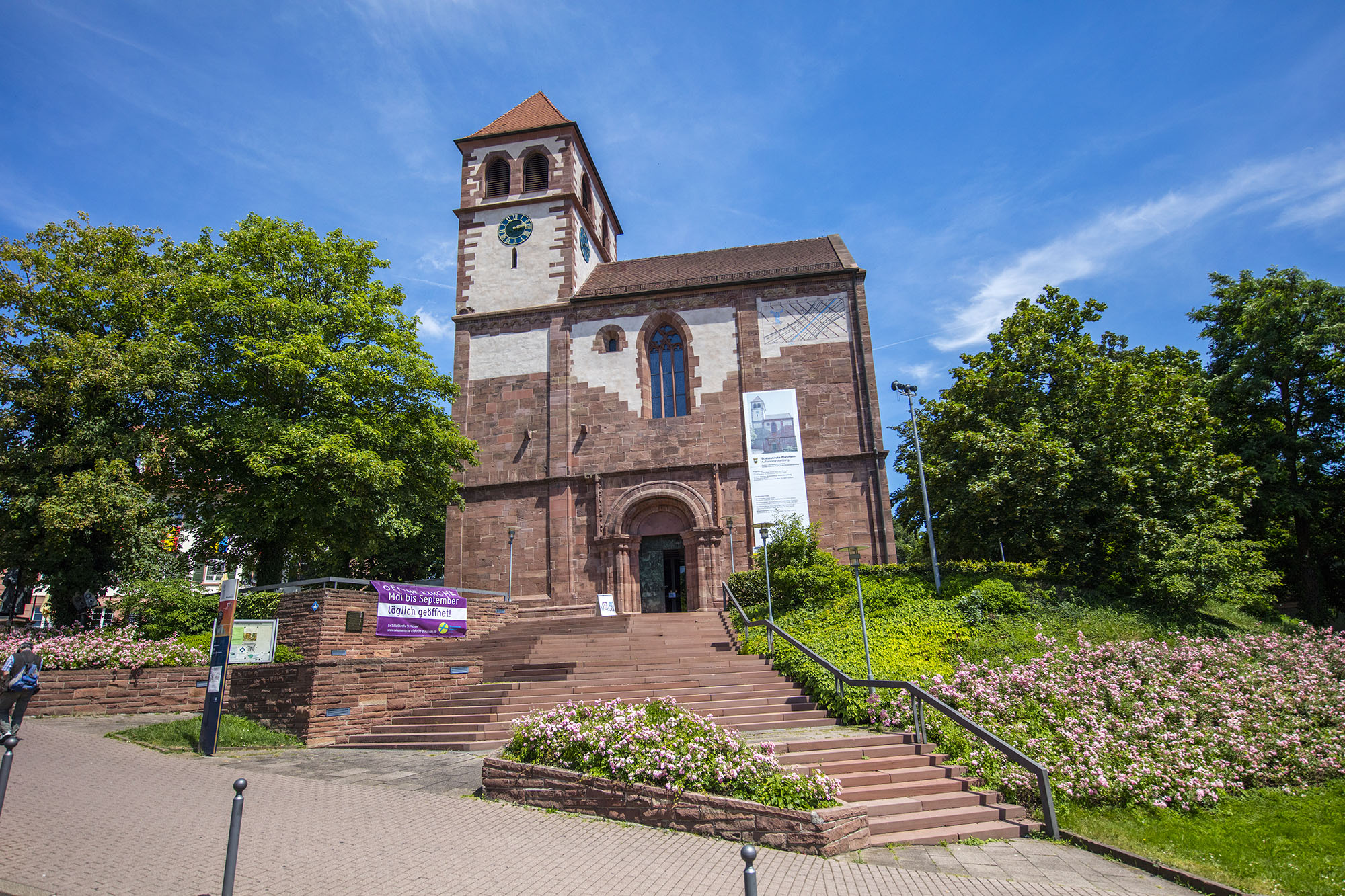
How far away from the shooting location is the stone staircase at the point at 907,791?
823 centimetres

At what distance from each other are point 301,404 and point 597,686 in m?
12.0

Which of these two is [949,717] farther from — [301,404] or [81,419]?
[81,419]

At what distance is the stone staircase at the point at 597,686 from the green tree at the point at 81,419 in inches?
327

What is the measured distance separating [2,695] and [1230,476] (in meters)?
26.8

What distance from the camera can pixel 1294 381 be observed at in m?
25.5

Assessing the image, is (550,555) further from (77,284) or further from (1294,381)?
(1294,381)

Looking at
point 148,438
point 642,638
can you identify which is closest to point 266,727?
point 642,638

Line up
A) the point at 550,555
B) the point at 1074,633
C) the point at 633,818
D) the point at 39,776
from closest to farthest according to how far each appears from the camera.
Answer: the point at 633,818 → the point at 39,776 → the point at 1074,633 → the point at 550,555

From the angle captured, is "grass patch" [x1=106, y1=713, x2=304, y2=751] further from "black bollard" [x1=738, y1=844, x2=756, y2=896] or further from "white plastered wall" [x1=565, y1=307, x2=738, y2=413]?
"white plastered wall" [x1=565, y1=307, x2=738, y2=413]

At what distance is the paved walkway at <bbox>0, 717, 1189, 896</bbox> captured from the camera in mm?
6234

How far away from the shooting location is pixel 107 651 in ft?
52.0

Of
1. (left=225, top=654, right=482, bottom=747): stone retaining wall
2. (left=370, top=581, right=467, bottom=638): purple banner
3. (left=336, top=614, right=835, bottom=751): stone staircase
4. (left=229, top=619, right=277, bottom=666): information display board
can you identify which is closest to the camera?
(left=336, top=614, right=835, bottom=751): stone staircase

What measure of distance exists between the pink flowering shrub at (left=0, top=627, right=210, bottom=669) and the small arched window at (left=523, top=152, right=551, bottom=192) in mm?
20604

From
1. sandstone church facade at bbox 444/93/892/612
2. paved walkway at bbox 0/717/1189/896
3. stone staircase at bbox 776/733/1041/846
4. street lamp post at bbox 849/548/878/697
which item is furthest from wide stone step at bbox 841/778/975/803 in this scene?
sandstone church facade at bbox 444/93/892/612
